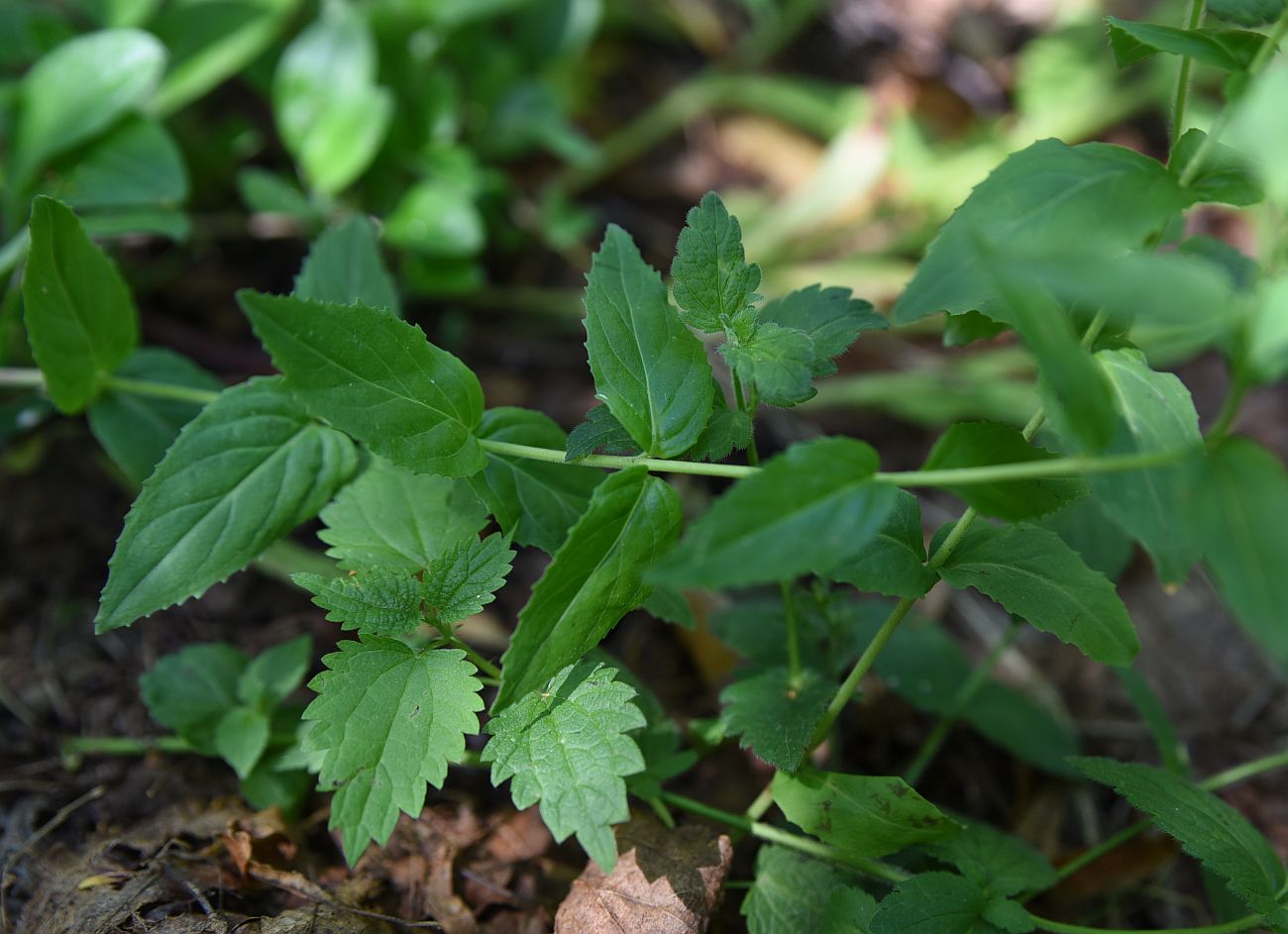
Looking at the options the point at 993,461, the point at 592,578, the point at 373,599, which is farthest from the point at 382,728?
the point at 993,461

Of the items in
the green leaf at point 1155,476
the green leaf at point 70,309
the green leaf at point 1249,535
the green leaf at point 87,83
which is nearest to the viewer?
the green leaf at point 1249,535

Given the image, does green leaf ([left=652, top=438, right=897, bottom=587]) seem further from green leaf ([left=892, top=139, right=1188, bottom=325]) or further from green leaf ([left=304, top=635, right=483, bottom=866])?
green leaf ([left=304, top=635, right=483, bottom=866])

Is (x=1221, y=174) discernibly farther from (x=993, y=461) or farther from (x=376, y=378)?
(x=376, y=378)

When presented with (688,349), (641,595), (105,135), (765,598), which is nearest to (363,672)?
(641,595)

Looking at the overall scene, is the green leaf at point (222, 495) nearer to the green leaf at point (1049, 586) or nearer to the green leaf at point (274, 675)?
the green leaf at point (274, 675)

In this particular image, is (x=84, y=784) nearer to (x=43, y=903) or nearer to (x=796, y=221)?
(x=43, y=903)

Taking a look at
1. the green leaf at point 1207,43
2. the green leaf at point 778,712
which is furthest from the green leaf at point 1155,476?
the green leaf at point 778,712
